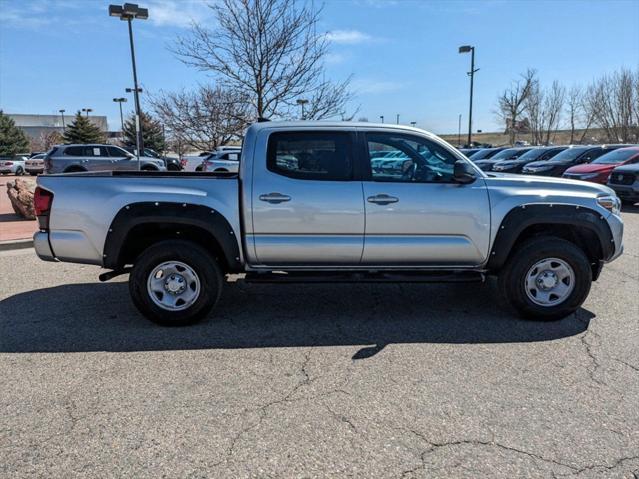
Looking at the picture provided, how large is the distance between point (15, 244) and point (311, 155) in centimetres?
627

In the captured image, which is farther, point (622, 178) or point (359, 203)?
point (622, 178)

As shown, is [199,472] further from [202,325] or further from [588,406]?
[588,406]

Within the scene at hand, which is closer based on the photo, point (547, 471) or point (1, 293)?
point (547, 471)

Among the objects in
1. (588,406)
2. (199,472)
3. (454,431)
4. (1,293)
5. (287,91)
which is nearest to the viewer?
(199,472)

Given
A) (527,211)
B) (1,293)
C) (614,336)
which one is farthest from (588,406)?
(1,293)

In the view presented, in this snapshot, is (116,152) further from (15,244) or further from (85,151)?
(15,244)

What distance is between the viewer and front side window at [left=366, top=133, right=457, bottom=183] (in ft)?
15.1

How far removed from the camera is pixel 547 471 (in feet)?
8.41

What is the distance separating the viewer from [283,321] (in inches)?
188

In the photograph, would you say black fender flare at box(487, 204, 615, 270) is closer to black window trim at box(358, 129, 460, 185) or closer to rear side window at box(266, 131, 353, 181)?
black window trim at box(358, 129, 460, 185)

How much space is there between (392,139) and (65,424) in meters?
3.53

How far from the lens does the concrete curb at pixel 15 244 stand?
8093mm

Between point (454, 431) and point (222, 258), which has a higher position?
point (222, 258)

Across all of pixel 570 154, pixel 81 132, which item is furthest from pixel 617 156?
pixel 81 132
